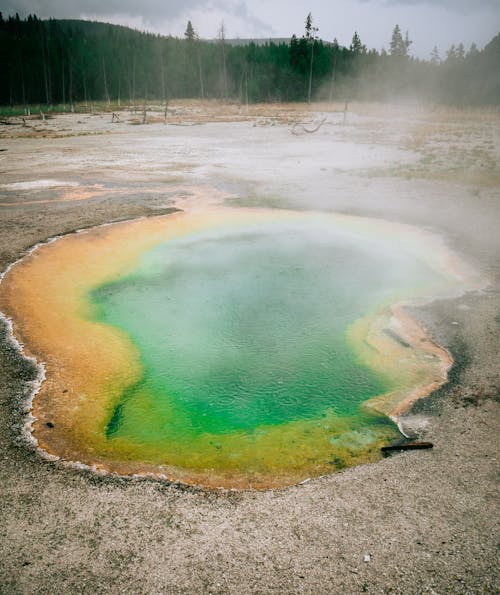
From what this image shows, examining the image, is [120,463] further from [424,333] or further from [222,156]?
[222,156]

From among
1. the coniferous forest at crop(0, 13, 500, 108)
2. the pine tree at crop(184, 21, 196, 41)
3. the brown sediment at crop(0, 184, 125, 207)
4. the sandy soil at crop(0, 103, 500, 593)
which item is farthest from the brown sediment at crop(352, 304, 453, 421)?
the pine tree at crop(184, 21, 196, 41)

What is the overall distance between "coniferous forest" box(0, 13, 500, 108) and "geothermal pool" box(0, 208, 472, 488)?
51.8 metres

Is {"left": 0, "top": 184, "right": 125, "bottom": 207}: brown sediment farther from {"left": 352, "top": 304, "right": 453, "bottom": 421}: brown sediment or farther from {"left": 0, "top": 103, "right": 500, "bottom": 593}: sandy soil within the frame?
{"left": 352, "top": 304, "right": 453, "bottom": 421}: brown sediment

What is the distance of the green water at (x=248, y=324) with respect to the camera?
406 centimetres

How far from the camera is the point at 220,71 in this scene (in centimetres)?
6869

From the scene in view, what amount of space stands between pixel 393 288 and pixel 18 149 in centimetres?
2014

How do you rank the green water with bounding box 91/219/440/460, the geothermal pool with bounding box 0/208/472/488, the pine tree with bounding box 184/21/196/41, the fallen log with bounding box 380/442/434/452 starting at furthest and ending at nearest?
the pine tree with bounding box 184/21/196/41 → the green water with bounding box 91/219/440/460 → the geothermal pool with bounding box 0/208/472/488 → the fallen log with bounding box 380/442/434/452

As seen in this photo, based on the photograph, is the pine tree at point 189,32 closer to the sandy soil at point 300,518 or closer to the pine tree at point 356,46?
the pine tree at point 356,46

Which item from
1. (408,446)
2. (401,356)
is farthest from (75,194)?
(408,446)

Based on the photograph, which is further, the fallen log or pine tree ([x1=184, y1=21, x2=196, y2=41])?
pine tree ([x1=184, y1=21, x2=196, y2=41])

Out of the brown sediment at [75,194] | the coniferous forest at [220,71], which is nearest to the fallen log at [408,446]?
the brown sediment at [75,194]

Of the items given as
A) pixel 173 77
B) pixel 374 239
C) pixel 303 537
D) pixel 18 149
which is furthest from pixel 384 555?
pixel 173 77

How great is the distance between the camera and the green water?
4059mm

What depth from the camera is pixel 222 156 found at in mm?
17969
